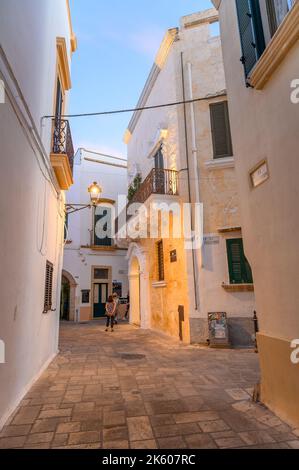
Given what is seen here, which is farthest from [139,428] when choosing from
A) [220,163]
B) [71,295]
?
[71,295]

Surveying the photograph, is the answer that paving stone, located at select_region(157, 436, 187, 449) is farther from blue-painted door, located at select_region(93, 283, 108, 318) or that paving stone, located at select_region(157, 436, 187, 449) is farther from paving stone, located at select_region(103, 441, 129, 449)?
blue-painted door, located at select_region(93, 283, 108, 318)

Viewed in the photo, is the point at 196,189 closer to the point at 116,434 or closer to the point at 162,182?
the point at 162,182

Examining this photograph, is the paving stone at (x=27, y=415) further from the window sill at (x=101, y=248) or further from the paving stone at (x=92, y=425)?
the window sill at (x=101, y=248)

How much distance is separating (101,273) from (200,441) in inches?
597

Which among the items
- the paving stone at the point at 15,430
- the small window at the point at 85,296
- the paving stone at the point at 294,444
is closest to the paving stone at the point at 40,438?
the paving stone at the point at 15,430

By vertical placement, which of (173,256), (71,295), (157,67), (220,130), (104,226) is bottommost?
(71,295)

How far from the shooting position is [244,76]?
429 cm

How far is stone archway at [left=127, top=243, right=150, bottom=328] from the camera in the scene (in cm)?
1165

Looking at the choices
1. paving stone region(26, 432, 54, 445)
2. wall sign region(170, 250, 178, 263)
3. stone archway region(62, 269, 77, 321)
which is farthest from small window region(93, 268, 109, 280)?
paving stone region(26, 432, 54, 445)

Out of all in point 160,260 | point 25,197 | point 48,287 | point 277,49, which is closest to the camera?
point 277,49

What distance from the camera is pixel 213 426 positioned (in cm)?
317

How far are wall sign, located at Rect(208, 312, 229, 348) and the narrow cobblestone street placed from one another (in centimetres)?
91
